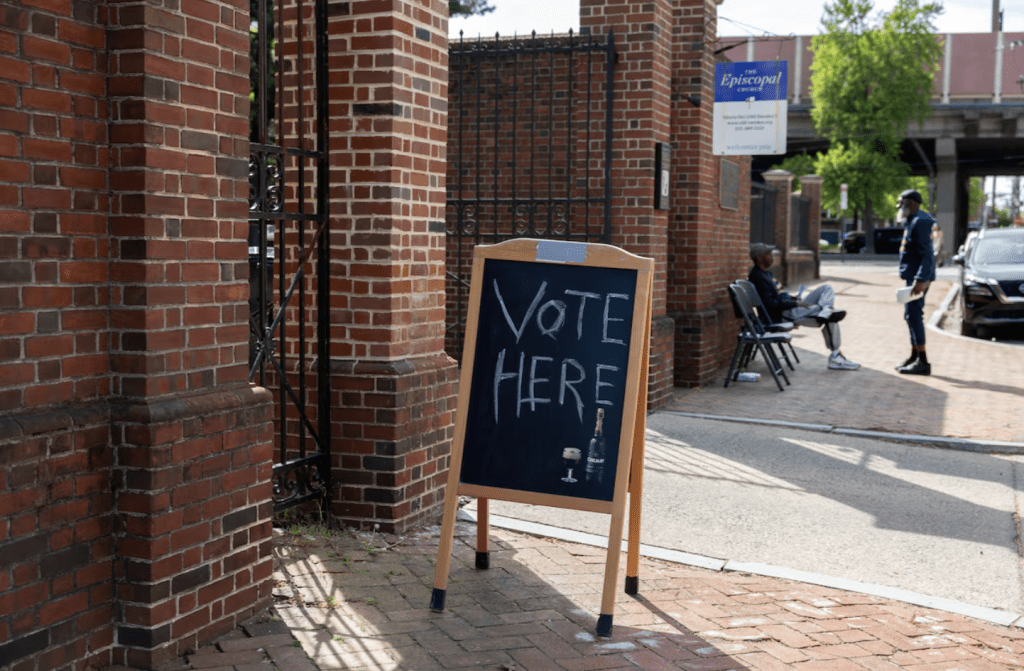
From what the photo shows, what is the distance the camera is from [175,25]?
3639 mm

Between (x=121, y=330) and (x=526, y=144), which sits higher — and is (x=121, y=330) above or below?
below

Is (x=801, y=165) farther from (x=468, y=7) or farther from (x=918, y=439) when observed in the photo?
(x=918, y=439)

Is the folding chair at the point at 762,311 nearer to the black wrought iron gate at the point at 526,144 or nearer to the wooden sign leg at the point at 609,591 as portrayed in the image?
the black wrought iron gate at the point at 526,144

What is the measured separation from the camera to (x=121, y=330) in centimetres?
358

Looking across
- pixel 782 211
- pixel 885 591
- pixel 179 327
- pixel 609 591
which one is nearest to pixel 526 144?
pixel 885 591

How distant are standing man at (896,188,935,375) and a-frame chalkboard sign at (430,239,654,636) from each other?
7887mm

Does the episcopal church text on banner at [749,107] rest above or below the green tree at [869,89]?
below

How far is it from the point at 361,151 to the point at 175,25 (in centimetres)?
171

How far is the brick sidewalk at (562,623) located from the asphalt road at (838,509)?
0.46m

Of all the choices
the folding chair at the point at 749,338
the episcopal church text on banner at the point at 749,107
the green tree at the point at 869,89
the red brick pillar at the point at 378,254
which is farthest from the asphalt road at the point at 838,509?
the green tree at the point at 869,89

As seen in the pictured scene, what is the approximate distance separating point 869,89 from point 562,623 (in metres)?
43.7

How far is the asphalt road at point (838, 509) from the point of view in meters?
5.17

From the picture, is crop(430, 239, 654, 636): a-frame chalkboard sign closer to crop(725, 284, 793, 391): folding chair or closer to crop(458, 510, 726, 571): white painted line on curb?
crop(458, 510, 726, 571): white painted line on curb

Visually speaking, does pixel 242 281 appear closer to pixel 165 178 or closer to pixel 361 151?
pixel 165 178
